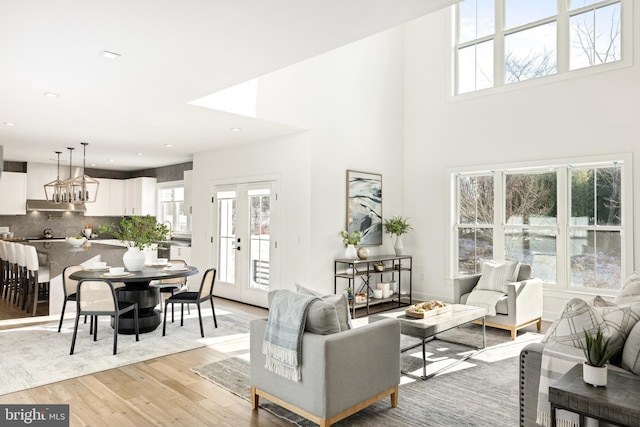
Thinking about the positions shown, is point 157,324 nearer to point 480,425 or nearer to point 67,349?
point 67,349

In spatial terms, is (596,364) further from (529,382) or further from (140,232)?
(140,232)

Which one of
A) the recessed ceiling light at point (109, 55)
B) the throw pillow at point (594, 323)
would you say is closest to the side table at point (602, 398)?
the throw pillow at point (594, 323)

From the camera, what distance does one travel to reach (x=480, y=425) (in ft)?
9.43

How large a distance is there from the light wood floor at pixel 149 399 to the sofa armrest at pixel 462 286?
309cm

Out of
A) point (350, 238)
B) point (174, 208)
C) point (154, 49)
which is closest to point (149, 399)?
point (154, 49)

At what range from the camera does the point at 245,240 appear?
6.86 m

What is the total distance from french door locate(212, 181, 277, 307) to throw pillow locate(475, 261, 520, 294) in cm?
282

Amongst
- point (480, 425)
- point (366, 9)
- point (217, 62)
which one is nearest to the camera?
point (366, 9)

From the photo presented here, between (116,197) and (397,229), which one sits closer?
(397,229)

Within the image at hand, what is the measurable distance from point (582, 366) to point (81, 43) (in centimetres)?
364

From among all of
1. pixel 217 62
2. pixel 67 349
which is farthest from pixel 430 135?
pixel 67 349

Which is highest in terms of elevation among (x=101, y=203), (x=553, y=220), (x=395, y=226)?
(x=101, y=203)

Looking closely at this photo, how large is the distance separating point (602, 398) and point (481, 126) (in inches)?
207

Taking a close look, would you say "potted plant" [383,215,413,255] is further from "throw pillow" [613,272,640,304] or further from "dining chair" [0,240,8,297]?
"dining chair" [0,240,8,297]
